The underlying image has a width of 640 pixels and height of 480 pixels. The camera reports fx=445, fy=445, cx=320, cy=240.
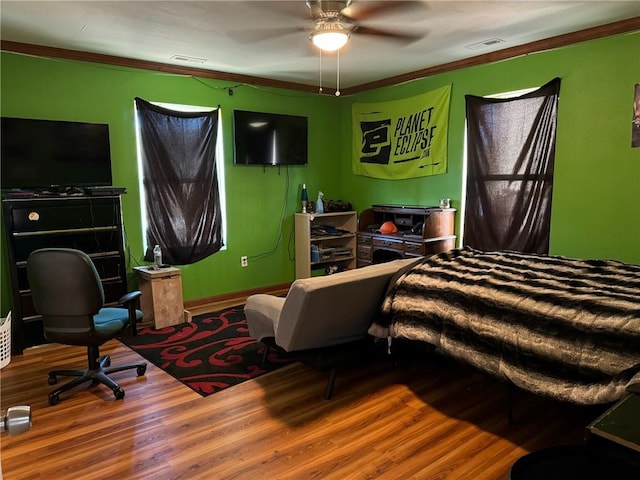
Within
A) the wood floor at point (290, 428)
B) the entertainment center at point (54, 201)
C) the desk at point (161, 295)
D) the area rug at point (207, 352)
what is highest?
the entertainment center at point (54, 201)

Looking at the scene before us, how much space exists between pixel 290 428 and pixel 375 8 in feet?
8.97

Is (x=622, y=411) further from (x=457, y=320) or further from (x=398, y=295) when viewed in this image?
(x=398, y=295)

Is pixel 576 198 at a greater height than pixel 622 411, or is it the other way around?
pixel 576 198

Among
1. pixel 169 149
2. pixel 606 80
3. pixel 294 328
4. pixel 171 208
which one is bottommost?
pixel 294 328

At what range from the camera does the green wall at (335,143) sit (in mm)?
3537

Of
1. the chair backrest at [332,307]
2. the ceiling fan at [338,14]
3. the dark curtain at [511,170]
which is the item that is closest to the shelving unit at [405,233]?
the dark curtain at [511,170]

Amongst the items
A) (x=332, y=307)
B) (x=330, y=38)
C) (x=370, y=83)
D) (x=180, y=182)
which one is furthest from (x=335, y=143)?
(x=332, y=307)

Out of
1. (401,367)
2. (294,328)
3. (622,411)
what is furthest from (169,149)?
(622,411)

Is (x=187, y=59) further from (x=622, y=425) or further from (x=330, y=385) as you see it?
(x=622, y=425)

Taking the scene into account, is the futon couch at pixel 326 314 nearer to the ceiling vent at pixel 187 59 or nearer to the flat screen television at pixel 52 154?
the flat screen television at pixel 52 154

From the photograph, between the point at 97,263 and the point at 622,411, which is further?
the point at 97,263

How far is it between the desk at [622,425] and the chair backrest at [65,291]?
2590mm

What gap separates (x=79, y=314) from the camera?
107 inches

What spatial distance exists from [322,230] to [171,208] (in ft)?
6.18
